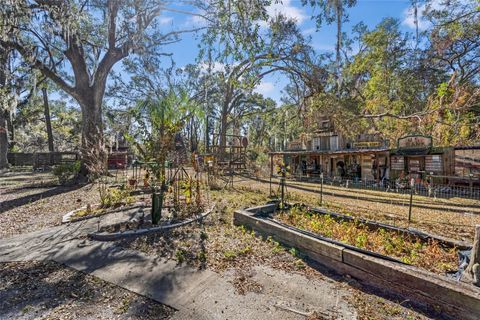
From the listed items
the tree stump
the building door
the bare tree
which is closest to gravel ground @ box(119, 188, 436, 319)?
the tree stump

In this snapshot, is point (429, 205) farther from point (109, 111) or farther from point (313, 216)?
point (109, 111)

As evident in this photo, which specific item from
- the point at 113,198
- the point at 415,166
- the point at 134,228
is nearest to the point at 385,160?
the point at 415,166

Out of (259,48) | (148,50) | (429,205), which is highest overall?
(148,50)

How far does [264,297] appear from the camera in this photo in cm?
292

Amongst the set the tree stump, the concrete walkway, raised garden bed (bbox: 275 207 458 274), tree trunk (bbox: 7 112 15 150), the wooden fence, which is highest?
tree trunk (bbox: 7 112 15 150)

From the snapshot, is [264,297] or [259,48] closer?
[264,297]

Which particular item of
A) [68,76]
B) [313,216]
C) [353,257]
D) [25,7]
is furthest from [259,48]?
[68,76]

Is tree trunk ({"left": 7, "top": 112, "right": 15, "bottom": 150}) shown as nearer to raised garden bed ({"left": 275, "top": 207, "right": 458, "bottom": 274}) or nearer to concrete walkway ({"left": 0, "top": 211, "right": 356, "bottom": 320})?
concrete walkway ({"left": 0, "top": 211, "right": 356, "bottom": 320})

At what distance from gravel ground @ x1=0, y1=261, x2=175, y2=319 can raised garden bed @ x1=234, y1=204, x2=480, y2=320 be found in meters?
2.23

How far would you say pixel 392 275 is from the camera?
2.90 metres

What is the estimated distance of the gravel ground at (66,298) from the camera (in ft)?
8.57

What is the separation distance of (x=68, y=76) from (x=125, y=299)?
24.1 m

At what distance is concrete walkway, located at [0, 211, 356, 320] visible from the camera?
2678mm

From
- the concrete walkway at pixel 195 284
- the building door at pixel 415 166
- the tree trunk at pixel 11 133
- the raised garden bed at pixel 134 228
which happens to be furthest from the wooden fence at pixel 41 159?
the building door at pixel 415 166
